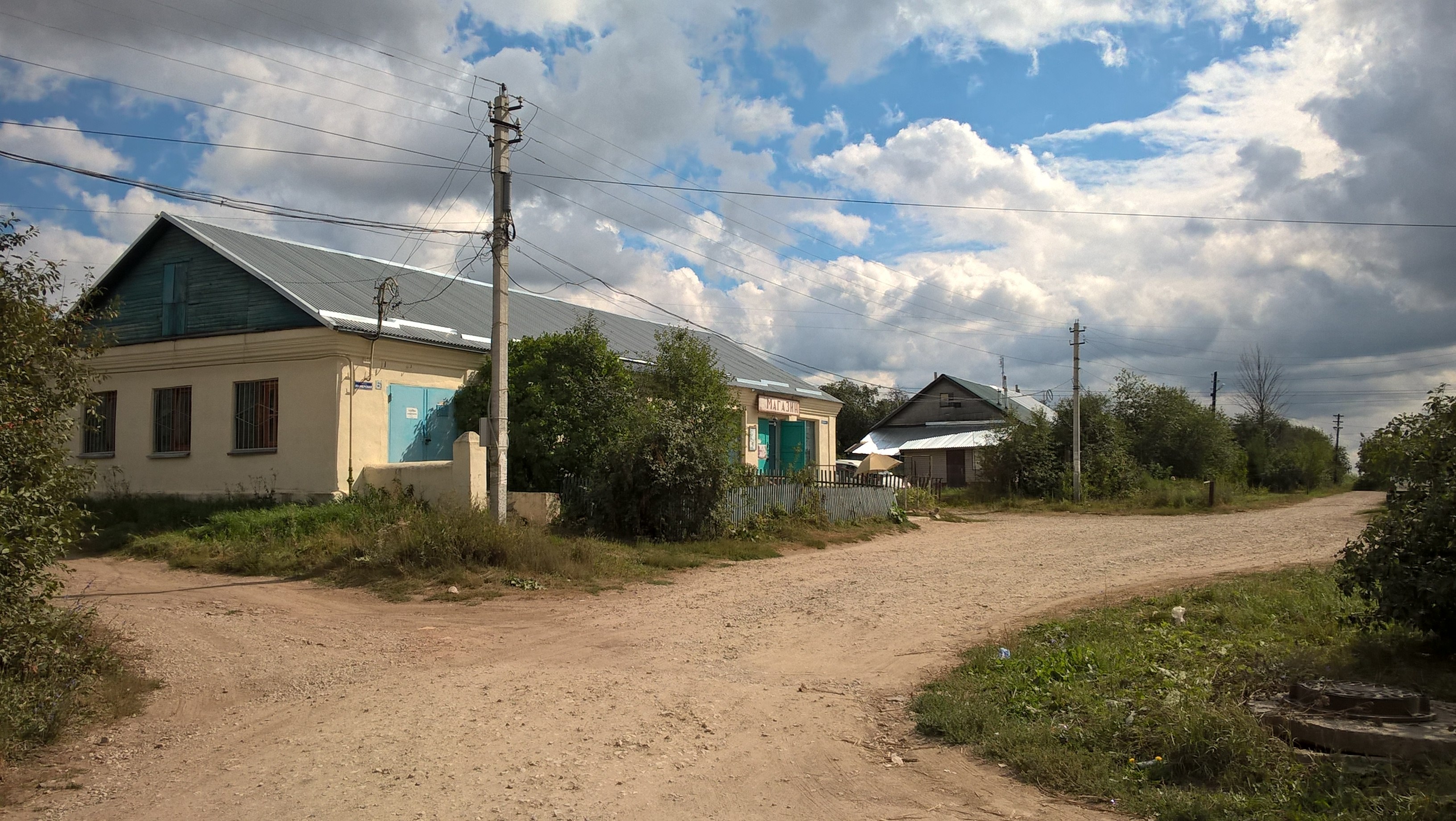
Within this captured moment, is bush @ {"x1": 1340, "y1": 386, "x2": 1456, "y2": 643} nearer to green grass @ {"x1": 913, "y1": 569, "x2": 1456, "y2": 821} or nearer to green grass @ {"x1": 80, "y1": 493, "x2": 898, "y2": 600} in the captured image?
green grass @ {"x1": 913, "y1": 569, "x2": 1456, "y2": 821}

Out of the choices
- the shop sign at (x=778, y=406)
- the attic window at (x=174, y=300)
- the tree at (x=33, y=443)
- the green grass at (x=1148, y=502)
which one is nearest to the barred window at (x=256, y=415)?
the attic window at (x=174, y=300)

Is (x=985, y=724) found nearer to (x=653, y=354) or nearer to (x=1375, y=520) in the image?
(x=1375, y=520)

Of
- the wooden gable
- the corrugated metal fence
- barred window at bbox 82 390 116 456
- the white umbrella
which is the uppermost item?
the wooden gable

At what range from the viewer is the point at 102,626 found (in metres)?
8.95

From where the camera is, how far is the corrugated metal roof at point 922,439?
48.8 metres

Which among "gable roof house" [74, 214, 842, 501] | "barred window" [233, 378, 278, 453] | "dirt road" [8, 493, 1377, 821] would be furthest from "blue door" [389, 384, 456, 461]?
"dirt road" [8, 493, 1377, 821]

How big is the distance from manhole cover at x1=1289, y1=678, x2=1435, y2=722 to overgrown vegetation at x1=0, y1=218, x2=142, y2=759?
807cm

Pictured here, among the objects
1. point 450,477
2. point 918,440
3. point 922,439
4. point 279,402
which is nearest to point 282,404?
point 279,402

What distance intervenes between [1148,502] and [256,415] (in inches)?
1166

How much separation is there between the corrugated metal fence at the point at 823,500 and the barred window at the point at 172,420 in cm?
1154

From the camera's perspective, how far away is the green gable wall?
18109 mm

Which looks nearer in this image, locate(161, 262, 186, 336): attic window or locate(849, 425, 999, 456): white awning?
locate(161, 262, 186, 336): attic window

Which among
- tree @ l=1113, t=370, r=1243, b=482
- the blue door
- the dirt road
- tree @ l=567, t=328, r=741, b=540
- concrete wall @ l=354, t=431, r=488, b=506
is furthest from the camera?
tree @ l=1113, t=370, r=1243, b=482

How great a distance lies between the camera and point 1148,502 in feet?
111
